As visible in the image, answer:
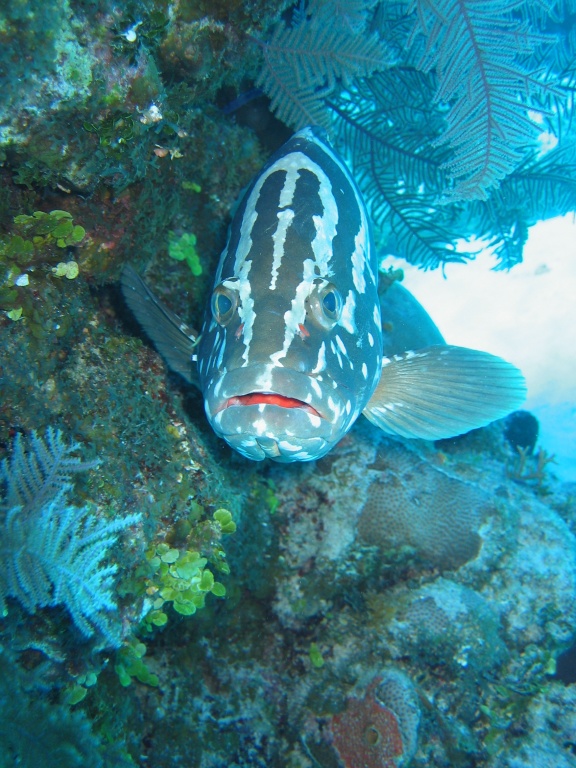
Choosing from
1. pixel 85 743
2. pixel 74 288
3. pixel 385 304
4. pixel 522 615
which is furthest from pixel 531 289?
pixel 85 743

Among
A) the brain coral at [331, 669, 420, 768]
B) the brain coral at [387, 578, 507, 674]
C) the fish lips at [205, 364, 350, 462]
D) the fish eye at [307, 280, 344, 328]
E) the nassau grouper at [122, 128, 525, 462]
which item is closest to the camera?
the fish lips at [205, 364, 350, 462]

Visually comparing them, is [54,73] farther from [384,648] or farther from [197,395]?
→ [384,648]

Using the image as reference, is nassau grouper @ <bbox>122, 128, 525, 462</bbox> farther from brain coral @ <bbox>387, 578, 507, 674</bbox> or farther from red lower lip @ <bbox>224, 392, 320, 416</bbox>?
brain coral @ <bbox>387, 578, 507, 674</bbox>

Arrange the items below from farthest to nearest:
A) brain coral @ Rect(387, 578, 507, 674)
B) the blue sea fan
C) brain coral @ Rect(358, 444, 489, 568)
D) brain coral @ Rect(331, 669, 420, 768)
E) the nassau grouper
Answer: brain coral @ Rect(358, 444, 489, 568) < brain coral @ Rect(387, 578, 507, 674) < brain coral @ Rect(331, 669, 420, 768) < the nassau grouper < the blue sea fan

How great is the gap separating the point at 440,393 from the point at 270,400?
2145mm

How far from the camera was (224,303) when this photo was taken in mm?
3086

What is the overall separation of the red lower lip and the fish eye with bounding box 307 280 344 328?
23.4 inches

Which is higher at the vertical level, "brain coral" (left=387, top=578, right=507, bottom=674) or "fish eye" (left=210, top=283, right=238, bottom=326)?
"fish eye" (left=210, top=283, right=238, bottom=326)

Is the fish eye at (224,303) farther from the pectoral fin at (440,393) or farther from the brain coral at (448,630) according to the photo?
the brain coral at (448,630)

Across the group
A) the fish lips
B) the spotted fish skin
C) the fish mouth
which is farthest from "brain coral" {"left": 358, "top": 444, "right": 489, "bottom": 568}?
the fish mouth

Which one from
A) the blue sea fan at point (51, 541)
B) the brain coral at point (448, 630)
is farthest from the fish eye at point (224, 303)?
the brain coral at point (448, 630)

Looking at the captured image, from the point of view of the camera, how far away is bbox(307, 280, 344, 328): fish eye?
2.97 meters

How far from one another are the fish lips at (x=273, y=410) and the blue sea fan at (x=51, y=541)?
85 centimetres

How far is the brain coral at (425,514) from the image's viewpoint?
4.96 meters
